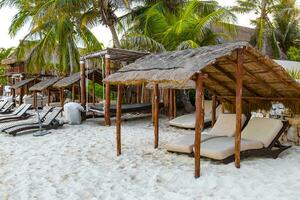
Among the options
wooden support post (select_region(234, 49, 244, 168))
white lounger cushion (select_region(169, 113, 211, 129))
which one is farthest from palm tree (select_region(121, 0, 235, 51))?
wooden support post (select_region(234, 49, 244, 168))

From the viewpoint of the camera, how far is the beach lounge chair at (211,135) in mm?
6289

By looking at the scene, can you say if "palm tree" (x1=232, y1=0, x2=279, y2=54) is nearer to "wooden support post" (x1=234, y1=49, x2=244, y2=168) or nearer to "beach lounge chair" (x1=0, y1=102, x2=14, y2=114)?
"beach lounge chair" (x1=0, y1=102, x2=14, y2=114)

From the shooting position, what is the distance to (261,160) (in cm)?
591

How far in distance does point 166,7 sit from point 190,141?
38.6 ft

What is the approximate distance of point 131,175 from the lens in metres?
5.30

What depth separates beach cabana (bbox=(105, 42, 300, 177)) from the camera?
5070 mm

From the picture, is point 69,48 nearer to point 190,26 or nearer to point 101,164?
point 190,26

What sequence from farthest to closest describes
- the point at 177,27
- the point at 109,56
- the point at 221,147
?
the point at 177,27 → the point at 109,56 → the point at 221,147

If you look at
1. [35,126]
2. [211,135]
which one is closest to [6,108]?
[35,126]

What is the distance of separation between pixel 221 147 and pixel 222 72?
61.1 inches

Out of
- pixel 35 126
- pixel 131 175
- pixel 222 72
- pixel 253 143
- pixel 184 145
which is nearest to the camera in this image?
pixel 131 175

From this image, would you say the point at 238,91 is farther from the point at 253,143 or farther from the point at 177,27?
the point at 177,27

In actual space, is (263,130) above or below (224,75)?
below

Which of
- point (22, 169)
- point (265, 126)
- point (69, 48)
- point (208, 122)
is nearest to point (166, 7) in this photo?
point (69, 48)
